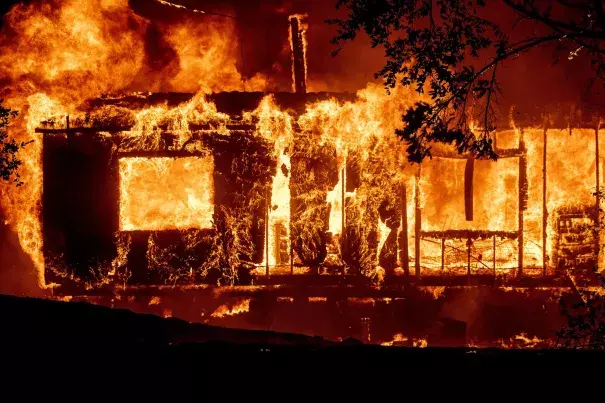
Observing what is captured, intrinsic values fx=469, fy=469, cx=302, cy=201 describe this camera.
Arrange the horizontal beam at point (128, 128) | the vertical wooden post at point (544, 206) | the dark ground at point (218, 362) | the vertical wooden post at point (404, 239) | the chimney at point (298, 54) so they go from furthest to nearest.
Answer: the chimney at point (298, 54) < the vertical wooden post at point (544, 206) < the vertical wooden post at point (404, 239) < the horizontal beam at point (128, 128) < the dark ground at point (218, 362)

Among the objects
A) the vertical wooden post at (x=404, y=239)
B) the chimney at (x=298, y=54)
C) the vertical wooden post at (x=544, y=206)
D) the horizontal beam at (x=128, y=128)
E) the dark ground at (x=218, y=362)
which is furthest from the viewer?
the chimney at (x=298, y=54)

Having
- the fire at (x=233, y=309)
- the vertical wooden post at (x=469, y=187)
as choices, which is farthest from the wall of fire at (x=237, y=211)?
the fire at (x=233, y=309)

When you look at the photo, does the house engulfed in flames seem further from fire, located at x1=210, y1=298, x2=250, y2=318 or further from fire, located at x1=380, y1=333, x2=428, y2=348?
fire, located at x1=380, y1=333, x2=428, y2=348

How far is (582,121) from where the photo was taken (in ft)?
42.8

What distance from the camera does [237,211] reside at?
12.8m

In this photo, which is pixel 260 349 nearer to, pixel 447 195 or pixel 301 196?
pixel 301 196

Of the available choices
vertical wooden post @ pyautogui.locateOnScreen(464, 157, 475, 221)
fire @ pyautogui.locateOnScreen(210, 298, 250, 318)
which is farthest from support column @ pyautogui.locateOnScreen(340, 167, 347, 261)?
vertical wooden post @ pyautogui.locateOnScreen(464, 157, 475, 221)

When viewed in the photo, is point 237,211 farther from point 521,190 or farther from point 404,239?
point 521,190

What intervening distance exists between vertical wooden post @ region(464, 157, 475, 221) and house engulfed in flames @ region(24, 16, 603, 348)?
0.04 metres

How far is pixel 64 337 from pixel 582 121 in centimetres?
1350

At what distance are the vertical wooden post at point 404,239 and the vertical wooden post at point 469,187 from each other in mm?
1688

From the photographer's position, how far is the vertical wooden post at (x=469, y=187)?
13.0 meters

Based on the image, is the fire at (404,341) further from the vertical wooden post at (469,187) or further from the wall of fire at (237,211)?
the vertical wooden post at (469,187)

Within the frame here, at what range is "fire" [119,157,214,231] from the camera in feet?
42.2
